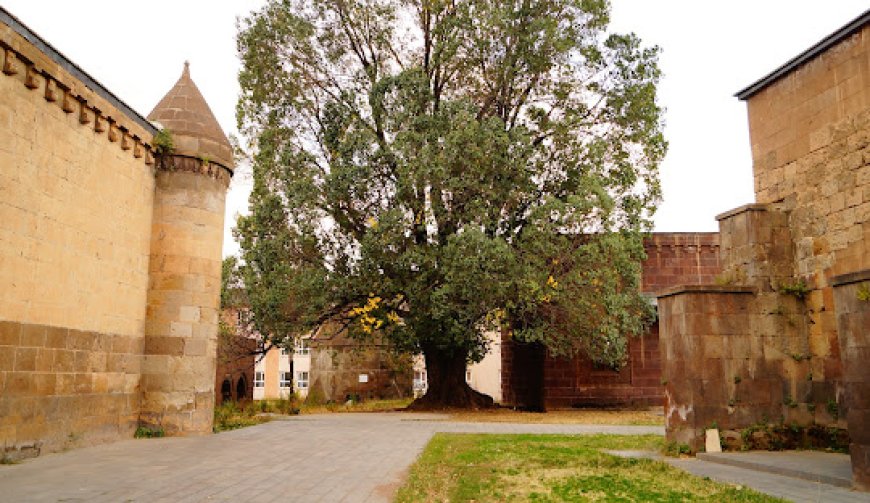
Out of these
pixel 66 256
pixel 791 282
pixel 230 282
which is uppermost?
pixel 230 282

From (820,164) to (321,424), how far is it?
11.5 m

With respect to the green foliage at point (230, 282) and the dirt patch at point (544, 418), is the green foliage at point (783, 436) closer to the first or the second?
the dirt patch at point (544, 418)

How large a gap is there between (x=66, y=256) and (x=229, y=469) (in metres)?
4.36

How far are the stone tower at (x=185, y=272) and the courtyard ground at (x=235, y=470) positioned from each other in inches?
36.9

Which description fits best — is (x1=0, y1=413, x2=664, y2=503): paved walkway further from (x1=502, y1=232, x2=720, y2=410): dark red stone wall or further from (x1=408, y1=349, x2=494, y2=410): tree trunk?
(x1=502, y1=232, x2=720, y2=410): dark red stone wall

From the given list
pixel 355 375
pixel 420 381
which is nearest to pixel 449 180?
pixel 355 375

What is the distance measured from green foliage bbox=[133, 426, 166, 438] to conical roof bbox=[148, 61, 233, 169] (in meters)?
5.11

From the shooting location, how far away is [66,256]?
1060 centimetres

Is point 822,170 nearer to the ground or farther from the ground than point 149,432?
farther from the ground

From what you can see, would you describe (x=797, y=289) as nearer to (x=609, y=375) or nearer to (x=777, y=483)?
(x=777, y=483)

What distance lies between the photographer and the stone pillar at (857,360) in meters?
7.52

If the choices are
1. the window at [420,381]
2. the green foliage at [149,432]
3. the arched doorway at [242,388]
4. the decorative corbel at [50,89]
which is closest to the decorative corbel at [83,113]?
the decorative corbel at [50,89]

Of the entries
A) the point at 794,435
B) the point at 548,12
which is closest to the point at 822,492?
the point at 794,435

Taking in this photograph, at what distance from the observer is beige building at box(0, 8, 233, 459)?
947 centimetres
